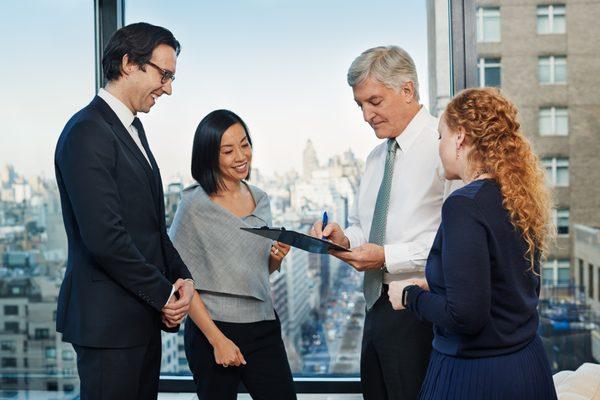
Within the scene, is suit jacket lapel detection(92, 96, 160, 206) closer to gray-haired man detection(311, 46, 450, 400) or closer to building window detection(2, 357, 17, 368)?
gray-haired man detection(311, 46, 450, 400)

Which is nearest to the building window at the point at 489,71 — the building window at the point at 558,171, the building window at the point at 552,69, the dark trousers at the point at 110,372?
the building window at the point at 552,69

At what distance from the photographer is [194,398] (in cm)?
352

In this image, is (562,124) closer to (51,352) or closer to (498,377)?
(498,377)

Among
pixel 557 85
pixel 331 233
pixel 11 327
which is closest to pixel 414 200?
pixel 331 233

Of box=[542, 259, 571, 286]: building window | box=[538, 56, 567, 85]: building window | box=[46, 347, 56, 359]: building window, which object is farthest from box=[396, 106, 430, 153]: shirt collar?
box=[46, 347, 56, 359]: building window

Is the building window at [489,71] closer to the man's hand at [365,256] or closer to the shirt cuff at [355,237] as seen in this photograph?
the shirt cuff at [355,237]

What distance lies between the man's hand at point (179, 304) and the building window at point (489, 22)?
1988 mm

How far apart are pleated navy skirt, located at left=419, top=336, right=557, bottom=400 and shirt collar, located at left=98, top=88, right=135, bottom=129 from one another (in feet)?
3.48

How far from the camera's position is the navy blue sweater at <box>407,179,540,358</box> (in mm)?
1494

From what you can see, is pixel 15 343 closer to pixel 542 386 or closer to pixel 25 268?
pixel 25 268

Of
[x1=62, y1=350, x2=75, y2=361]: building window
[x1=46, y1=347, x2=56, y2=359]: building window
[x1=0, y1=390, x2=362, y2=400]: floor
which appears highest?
[x1=46, y1=347, x2=56, y2=359]: building window

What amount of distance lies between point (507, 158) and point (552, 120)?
1.90 m

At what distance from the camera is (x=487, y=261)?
1494mm

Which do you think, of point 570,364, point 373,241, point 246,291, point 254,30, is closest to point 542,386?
point 373,241
